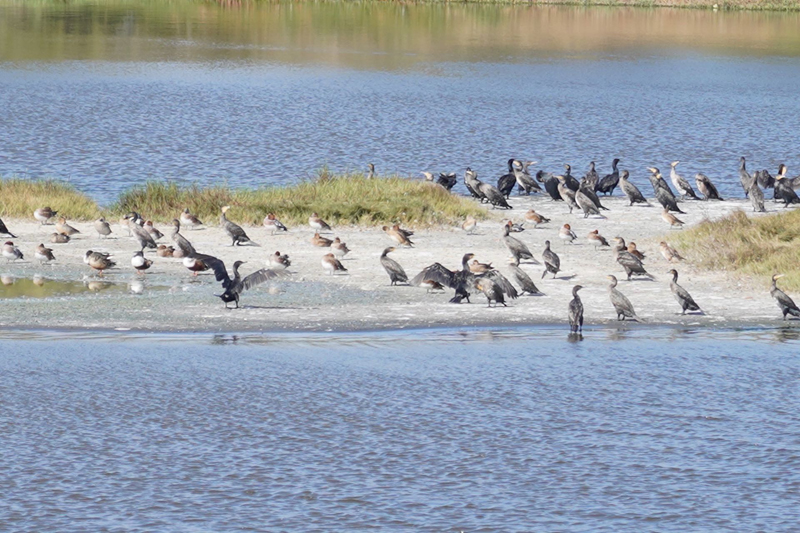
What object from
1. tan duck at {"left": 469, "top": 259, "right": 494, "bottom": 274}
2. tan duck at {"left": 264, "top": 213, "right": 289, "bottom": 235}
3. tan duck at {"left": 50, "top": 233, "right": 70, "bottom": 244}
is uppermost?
tan duck at {"left": 264, "top": 213, "right": 289, "bottom": 235}

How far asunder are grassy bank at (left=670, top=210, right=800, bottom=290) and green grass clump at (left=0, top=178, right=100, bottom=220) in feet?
36.4

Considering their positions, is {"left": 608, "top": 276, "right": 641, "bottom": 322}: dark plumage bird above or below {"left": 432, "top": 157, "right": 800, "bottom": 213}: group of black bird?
below

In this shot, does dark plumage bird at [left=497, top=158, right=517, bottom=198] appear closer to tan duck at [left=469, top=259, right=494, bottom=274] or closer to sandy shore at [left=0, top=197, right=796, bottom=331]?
sandy shore at [left=0, top=197, right=796, bottom=331]

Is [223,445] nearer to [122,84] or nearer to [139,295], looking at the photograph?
[139,295]

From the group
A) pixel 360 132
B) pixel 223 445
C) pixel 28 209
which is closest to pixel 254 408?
pixel 223 445

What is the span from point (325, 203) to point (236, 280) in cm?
748

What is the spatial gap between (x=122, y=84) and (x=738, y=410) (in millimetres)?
46957

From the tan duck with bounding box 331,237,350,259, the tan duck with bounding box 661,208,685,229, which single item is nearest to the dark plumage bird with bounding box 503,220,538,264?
the tan duck with bounding box 331,237,350,259

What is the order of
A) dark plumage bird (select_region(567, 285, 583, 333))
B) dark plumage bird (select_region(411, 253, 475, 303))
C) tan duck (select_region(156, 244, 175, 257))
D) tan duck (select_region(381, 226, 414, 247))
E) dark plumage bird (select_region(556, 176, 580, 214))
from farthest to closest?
dark plumage bird (select_region(556, 176, 580, 214)) → tan duck (select_region(381, 226, 414, 247)) → tan duck (select_region(156, 244, 175, 257)) → dark plumage bird (select_region(411, 253, 475, 303)) → dark plumage bird (select_region(567, 285, 583, 333))

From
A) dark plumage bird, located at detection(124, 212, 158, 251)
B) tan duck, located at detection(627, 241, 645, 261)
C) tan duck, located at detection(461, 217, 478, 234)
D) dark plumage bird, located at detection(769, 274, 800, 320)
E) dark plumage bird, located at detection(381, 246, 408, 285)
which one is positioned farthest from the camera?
tan duck, located at detection(461, 217, 478, 234)

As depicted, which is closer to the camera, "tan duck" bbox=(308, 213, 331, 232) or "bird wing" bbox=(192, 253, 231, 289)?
"bird wing" bbox=(192, 253, 231, 289)

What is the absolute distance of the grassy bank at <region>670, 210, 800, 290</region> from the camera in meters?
21.3

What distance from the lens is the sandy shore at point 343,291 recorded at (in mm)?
18484

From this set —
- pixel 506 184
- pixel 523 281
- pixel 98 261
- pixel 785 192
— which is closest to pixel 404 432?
pixel 523 281
